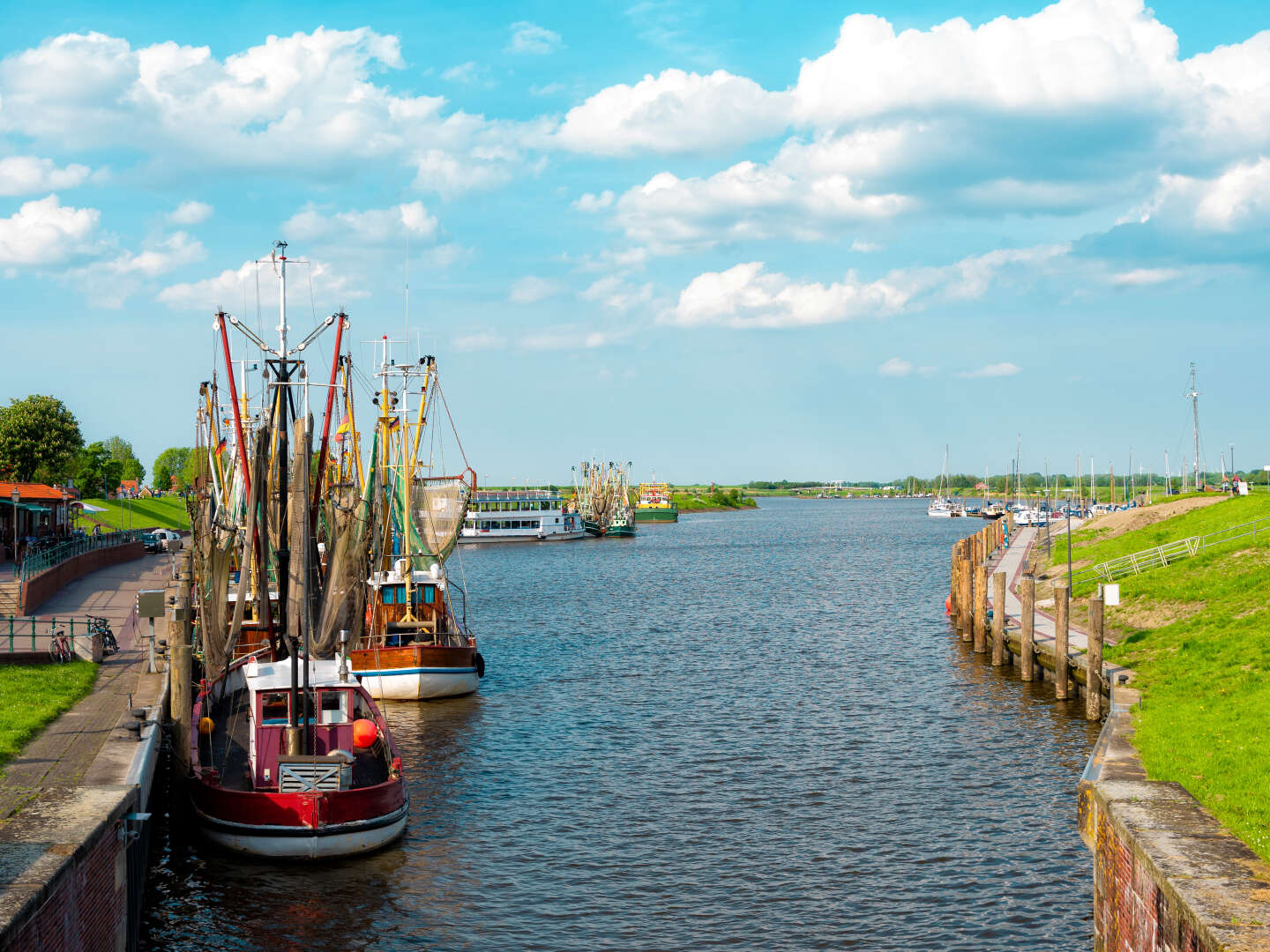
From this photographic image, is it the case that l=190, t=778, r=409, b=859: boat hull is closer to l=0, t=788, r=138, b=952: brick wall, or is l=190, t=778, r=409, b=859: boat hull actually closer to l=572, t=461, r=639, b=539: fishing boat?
l=0, t=788, r=138, b=952: brick wall

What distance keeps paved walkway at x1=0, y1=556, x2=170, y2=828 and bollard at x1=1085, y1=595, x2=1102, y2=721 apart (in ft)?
86.0

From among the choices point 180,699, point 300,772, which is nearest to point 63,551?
point 180,699

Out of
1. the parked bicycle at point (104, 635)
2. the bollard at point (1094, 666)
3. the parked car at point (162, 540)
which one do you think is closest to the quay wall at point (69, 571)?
the parked car at point (162, 540)

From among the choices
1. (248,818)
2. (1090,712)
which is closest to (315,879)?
(248,818)

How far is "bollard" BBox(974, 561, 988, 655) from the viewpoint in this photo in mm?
46812

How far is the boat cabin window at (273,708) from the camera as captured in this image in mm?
25438

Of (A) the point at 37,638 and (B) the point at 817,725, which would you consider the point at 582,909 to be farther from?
(A) the point at 37,638

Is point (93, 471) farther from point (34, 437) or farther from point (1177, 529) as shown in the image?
point (1177, 529)

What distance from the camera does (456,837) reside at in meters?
25.5

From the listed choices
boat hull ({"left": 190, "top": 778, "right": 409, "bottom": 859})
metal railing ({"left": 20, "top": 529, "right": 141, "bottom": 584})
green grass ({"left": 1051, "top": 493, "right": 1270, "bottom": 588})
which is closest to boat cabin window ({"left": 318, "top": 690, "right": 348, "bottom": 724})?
boat hull ({"left": 190, "top": 778, "right": 409, "bottom": 859})

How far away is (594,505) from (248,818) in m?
153

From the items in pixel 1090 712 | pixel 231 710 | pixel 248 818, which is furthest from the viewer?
pixel 1090 712

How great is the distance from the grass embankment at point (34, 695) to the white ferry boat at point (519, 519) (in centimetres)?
11457

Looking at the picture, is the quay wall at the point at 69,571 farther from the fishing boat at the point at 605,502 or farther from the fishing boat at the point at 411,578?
the fishing boat at the point at 605,502
